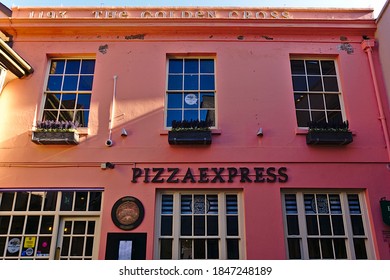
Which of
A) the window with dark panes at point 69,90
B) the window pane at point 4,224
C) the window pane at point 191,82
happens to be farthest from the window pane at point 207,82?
the window pane at point 4,224

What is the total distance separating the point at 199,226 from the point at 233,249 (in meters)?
0.78

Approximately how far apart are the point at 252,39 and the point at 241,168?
125 inches

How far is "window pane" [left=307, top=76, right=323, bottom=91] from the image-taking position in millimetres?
7649

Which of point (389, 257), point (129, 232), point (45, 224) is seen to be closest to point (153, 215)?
point (129, 232)

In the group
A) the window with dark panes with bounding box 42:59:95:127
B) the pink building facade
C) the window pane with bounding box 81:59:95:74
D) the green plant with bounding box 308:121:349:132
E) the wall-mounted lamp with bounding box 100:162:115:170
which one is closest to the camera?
the pink building facade

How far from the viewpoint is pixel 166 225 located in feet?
21.7

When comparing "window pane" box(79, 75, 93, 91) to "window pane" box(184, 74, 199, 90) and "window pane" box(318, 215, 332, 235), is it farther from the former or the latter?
"window pane" box(318, 215, 332, 235)

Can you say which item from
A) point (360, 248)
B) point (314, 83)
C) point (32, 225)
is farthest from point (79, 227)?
point (314, 83)

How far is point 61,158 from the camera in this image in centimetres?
688

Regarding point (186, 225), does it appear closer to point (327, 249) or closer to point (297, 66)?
point (327, 249)

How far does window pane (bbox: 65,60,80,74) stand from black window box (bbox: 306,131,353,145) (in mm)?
5440

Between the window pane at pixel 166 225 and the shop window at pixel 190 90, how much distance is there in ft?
6.47

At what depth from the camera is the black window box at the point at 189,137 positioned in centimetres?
680

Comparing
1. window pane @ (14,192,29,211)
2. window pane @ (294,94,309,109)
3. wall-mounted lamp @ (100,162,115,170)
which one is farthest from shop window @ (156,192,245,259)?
window pane @ (14,192,29,211)
